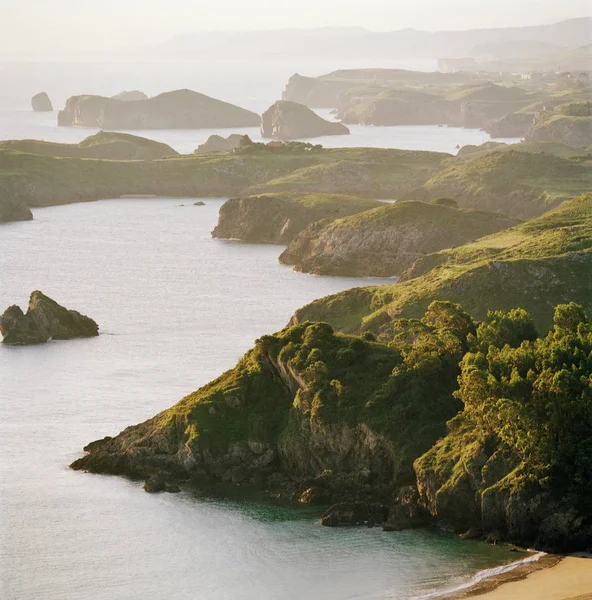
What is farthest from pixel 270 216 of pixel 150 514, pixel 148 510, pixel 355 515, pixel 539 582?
pixel 539 582

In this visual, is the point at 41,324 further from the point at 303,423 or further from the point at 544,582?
the point at 544,582

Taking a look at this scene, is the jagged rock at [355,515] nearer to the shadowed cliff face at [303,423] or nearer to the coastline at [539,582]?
the shadowed cliff face at [303,423]

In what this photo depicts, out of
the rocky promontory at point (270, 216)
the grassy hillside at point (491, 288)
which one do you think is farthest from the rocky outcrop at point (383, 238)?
the grassy hillside at point (491, 288)

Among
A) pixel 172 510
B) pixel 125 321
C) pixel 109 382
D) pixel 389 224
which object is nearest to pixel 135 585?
pixel 172 510

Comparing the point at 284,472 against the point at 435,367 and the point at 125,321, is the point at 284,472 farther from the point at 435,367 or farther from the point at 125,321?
the point at 125,321

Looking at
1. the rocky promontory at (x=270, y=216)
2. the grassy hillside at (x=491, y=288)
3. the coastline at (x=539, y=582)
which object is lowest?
the coastline at (x=539, y=582)

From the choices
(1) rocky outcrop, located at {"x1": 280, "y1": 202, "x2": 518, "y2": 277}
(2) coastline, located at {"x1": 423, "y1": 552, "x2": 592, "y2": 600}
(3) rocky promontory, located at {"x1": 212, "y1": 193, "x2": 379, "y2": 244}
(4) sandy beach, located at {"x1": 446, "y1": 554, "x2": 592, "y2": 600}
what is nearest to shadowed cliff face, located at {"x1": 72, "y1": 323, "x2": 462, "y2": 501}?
(2) coastline, located at {"x1": 423, "y1": 552, "x2": 592, "y2": 600}
